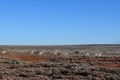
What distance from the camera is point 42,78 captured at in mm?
25625

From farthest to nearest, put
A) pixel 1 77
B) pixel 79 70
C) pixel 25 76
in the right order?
1. pixel 79 70
2. pixel 25 76
3. pixel 1 77

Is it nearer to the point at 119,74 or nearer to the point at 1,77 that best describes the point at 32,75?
the point at 1,77

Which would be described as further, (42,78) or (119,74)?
(119,74)

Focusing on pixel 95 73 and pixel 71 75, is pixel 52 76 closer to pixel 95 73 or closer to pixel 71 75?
pixel 71 75

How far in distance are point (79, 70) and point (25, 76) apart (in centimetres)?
480

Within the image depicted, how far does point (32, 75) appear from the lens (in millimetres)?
27281

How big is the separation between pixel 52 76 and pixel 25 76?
214cm

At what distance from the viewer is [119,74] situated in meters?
27.4

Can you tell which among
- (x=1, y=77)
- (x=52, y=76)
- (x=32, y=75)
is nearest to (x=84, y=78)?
(x=52, y=76)

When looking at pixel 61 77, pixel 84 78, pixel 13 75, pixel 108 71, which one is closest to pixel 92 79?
pixel 84 78

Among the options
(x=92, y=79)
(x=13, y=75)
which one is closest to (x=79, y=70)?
(x=92, y=79)

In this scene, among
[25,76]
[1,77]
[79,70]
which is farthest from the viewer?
[79,70]

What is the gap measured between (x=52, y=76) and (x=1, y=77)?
399cm

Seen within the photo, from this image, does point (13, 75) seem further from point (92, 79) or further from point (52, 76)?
point (92, 79)
